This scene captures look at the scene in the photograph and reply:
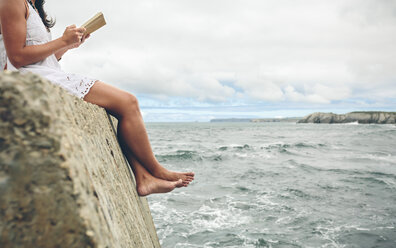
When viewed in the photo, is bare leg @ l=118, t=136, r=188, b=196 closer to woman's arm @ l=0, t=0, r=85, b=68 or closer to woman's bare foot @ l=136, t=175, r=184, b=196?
woman's bare foot @ l=136, t=175, r=184, b=196

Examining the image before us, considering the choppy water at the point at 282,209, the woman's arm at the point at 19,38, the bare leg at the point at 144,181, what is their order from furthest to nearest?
the choppy water at the point at 282,209
the bare leg at the point at 144,181
the woman's arm at the point at 19,38

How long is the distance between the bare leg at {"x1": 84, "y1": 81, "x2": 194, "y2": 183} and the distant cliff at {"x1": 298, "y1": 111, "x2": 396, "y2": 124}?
88.1m

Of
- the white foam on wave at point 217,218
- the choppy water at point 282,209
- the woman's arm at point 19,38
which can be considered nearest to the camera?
the woman's arm at point 19,38

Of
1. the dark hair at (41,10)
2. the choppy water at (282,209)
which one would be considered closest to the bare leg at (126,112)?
the dark hair at (41,10)

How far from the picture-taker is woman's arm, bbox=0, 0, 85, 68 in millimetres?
1447

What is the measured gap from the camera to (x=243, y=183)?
27.8ft

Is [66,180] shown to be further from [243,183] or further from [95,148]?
[243,183]

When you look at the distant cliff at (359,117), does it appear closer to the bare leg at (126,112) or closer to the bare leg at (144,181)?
the bare leg at (144,181)

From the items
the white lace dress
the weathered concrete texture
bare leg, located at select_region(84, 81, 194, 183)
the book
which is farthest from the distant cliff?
the weathered concrete texture

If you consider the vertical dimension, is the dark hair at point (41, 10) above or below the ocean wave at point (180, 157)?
above

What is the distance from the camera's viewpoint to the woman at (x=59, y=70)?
4.86 ft

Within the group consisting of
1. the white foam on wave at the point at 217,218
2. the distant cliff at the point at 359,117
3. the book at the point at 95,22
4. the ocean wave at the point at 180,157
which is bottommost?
the ocean wave at the point at 180,157

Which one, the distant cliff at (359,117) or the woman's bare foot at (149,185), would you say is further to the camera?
the distant cliff at (359,117)

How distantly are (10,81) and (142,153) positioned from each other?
126cm
